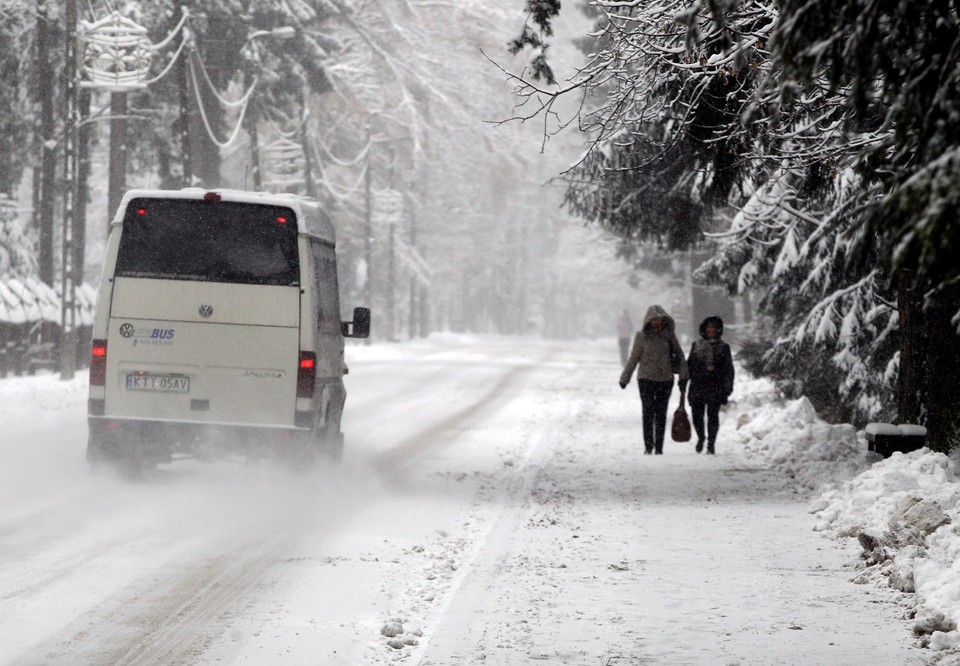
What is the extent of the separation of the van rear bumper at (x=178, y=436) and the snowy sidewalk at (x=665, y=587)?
226cm

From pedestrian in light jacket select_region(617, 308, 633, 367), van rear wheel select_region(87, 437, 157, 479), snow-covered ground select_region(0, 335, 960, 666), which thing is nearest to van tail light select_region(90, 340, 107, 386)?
van rear wheel select_region(87, 437, 157, 479)

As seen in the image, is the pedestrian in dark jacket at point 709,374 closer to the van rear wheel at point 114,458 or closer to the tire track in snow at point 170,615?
the van rear wheel at point 114,458

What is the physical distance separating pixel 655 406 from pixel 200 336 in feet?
20.8

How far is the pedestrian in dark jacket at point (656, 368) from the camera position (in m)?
16.4

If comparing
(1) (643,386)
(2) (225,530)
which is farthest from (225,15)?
(2) (225,530)

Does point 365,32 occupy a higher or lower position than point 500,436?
higher

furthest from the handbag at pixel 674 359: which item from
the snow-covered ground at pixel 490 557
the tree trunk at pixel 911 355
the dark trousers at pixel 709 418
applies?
the tree trunk at pixel 911 355

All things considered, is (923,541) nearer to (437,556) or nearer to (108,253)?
(437,556)

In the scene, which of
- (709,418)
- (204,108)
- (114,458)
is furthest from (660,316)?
(204,108)

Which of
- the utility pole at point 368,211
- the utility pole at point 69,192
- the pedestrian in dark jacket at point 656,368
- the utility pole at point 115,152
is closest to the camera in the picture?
the pedestrian in dark jacket at point 656,368

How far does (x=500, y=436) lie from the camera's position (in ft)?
61.7

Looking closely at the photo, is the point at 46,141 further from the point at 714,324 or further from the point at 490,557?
the point at 490,557

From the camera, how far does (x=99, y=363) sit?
12.3 metres

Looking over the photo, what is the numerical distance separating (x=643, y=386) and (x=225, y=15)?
2419 cm
